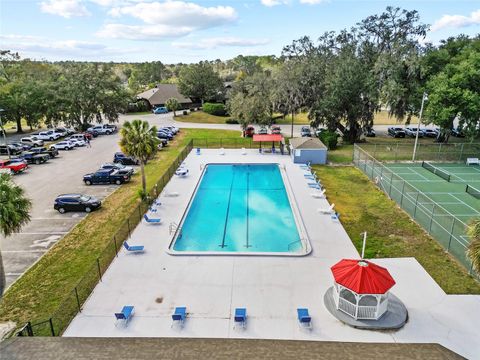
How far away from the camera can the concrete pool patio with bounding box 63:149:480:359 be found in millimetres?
12664

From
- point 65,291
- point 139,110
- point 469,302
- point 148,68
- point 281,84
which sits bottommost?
point 65,291

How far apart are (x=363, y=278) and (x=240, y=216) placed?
1229 centimetres

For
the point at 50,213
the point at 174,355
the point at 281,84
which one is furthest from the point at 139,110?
the point at 174,355

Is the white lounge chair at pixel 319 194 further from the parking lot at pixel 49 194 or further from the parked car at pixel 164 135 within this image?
the parked car at pixel 164 135

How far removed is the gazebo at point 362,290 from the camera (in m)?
12.9

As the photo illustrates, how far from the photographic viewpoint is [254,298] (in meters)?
14.6

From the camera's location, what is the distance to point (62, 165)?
36.3 metres

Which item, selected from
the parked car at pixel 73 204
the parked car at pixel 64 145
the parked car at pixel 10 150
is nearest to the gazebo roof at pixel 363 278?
the parked car at pixel 73 204

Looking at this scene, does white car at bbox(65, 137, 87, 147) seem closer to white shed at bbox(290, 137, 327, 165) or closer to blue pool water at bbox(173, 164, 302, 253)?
blue pool water at bbox(173, 164, 302, 253)

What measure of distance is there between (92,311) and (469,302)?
15.7 metres

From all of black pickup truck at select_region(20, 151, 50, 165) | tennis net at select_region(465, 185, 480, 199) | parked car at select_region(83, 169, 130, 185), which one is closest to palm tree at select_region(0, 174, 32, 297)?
parked car at select_region(83, 169, 130, 185)

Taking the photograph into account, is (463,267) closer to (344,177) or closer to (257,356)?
(257,356)

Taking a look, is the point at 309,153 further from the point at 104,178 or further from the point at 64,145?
the point at 64,145

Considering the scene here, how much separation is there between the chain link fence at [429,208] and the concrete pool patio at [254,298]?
295 cm
